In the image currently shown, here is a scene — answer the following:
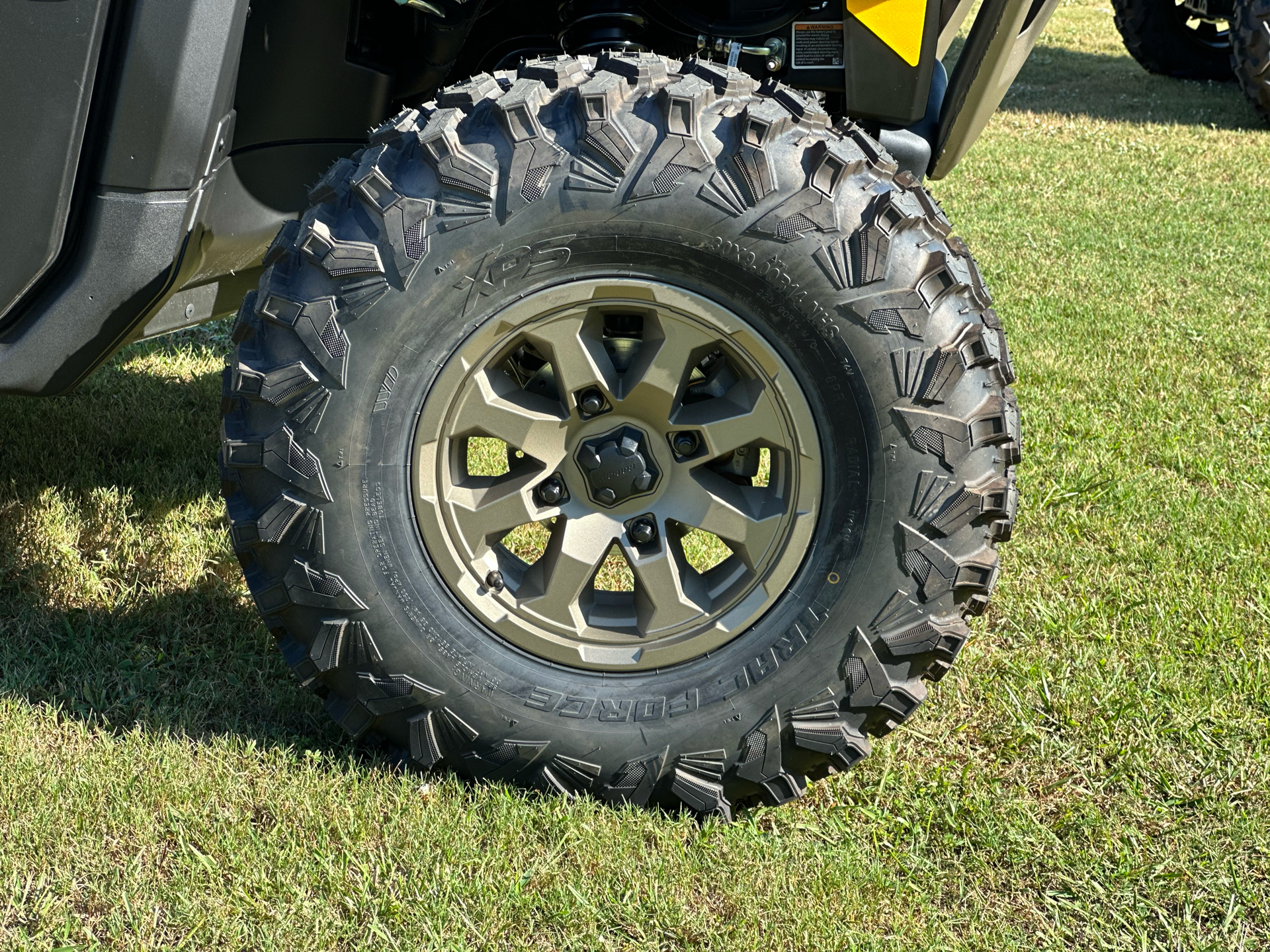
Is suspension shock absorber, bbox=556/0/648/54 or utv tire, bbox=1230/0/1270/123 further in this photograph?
utv tire, bbox=1230/0/1270/123

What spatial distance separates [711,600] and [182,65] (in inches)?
55.3

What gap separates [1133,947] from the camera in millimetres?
2053

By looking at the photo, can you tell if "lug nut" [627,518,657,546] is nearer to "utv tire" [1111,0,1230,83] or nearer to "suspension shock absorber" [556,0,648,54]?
"suspension shock absorber" [556,0,648,54]

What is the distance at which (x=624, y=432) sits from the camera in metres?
2.26

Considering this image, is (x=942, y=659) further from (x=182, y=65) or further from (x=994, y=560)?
(x=182, y=65)

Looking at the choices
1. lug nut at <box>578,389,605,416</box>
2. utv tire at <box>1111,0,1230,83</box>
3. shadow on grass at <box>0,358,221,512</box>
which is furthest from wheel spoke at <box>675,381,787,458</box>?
utv tire at <box>1111,0,1230,83</box>

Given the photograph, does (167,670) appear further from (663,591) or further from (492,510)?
(663,591)

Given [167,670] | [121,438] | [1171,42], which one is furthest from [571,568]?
[1171,42]

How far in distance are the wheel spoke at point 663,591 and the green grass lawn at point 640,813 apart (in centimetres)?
A: 40

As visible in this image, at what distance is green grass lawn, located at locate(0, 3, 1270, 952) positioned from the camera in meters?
2.09

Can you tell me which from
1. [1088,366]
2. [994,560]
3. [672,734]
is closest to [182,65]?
[672,734]

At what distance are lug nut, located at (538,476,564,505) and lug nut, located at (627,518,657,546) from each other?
16cm

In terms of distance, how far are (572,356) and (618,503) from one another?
311 millimetres

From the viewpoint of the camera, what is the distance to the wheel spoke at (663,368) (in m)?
2.19
